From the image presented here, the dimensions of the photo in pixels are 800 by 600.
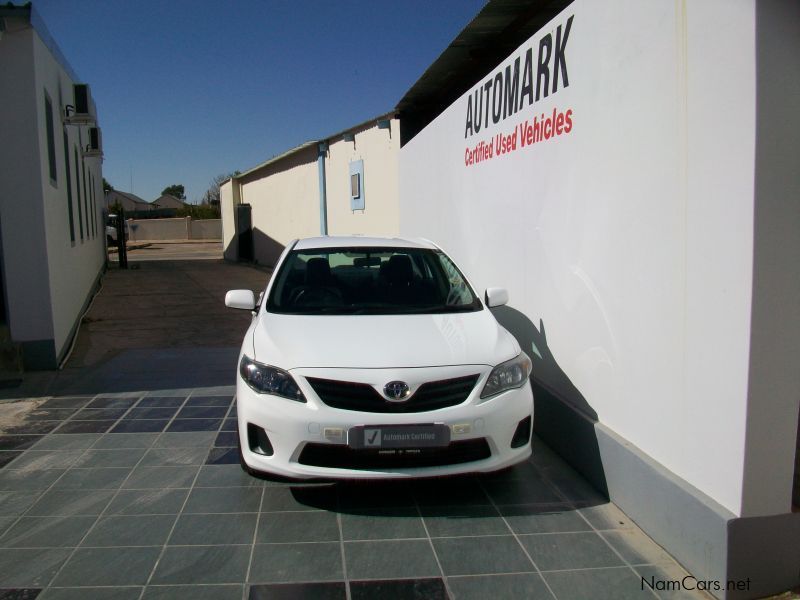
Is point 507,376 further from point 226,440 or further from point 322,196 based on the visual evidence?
point 322,196

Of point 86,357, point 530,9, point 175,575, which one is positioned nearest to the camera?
point 175,575

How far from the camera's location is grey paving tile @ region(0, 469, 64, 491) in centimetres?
451

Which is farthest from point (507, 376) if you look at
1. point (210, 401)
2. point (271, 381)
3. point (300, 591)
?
point (210, 401)

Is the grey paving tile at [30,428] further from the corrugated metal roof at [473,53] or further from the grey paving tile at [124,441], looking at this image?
the corrugated metal roof at [473,53]

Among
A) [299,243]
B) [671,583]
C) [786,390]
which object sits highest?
[299,243]

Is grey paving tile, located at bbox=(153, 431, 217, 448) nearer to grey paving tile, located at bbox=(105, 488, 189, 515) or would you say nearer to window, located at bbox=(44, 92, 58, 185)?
grey paving tile, located at bbox=(105, 488, 189, 515)

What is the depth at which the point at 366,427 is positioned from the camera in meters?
3.83

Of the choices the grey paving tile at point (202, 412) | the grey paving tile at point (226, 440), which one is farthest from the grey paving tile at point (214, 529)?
the grey paving tile at point (202, 412)

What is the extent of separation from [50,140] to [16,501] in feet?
18.3

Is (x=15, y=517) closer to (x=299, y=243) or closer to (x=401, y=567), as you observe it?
(x=401, y=567)

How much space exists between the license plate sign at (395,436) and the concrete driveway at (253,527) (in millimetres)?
407

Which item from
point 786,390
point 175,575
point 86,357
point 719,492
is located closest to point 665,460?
point 719,492

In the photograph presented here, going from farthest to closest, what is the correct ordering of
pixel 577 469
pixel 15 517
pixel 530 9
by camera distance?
pixel 530 9 < pixel 577 469 < pixel 15 517

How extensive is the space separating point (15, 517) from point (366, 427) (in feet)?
6.95
